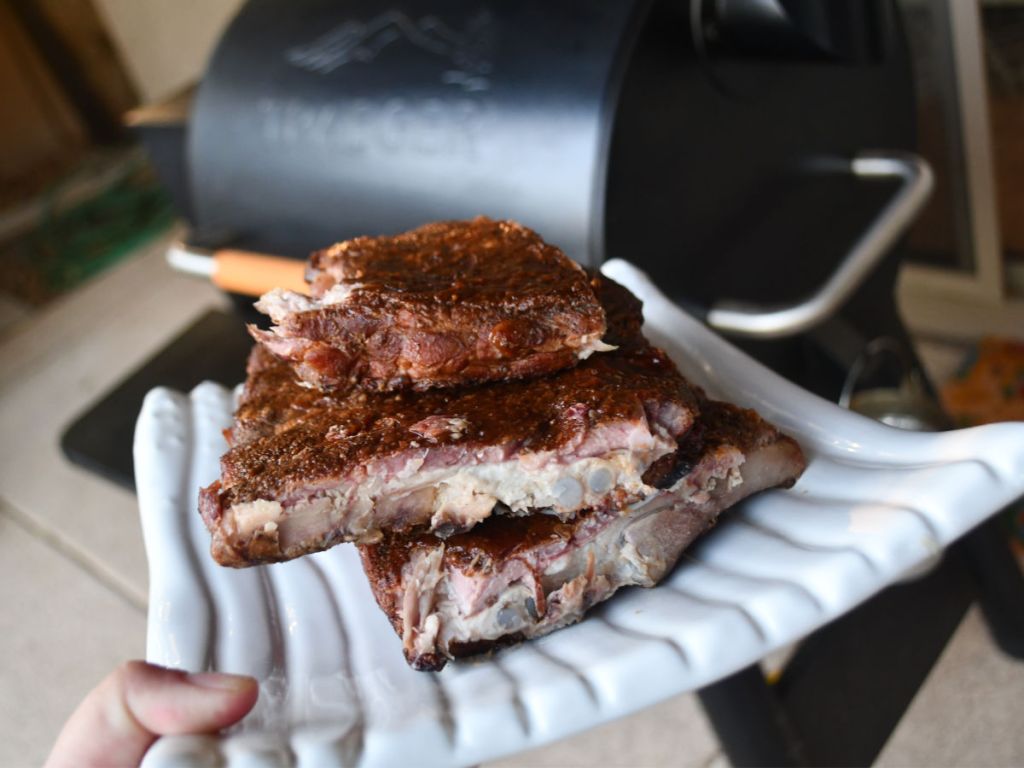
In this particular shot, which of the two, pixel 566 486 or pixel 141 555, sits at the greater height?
pixel 566 486

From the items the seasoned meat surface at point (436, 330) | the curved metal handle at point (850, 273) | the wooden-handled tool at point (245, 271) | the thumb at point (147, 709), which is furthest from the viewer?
the wooden-handled tool at point (245, 271)

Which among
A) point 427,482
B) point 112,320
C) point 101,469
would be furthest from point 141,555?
point 427,482

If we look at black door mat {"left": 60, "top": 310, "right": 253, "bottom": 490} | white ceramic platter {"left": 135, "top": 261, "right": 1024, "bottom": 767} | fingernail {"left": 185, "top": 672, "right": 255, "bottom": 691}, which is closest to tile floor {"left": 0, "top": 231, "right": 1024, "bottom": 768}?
black door mat {"left": 60, "top": 310, "right": 253, "bottom": 490}

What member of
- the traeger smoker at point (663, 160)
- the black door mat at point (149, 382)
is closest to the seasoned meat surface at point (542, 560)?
the traeger smoker at point (663, 160)

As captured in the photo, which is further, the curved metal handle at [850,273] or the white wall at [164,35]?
the white wall at [164,35]

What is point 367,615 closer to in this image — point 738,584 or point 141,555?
point 738,584

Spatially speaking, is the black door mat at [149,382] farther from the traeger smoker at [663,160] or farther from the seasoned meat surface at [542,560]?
the seasoned meat surface at [542,560]

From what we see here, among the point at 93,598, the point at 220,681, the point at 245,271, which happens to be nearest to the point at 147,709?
the point at 220,681

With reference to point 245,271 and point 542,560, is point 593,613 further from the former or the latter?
point 245,271
